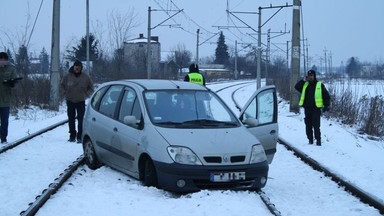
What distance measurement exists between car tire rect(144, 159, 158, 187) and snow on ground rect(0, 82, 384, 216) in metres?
0.12

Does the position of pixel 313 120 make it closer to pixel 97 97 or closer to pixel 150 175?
pixel 97 97

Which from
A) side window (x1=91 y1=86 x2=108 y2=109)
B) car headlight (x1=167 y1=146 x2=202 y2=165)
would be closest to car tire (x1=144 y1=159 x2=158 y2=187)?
car headlight (x1=167 y1=146 x2=202 y2=165)

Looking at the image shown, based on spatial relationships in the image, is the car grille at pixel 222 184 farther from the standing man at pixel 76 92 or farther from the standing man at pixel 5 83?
the standing man at pixel 5 83

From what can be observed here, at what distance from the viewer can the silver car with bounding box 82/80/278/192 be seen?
6879 millimetres

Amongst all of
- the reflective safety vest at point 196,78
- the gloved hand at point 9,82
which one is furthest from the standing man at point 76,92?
the reflective safety vest at point 196,78

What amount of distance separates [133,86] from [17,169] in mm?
2333

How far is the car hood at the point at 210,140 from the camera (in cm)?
694

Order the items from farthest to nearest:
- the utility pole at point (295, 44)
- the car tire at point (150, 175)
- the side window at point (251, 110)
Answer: the utility pole at point (295, 44)
the side window at point (251, 110)
the car tire at point (150, 175)

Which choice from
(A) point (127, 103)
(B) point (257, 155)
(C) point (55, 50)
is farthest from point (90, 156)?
(C) point (55, 50)

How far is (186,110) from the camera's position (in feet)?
26.2

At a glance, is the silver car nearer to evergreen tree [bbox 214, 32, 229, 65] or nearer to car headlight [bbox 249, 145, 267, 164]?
car headlight [bbox 249, 145, 267, 164]

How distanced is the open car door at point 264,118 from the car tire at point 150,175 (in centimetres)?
190

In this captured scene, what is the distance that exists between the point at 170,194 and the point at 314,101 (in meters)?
6.76

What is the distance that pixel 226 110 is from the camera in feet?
27.6
